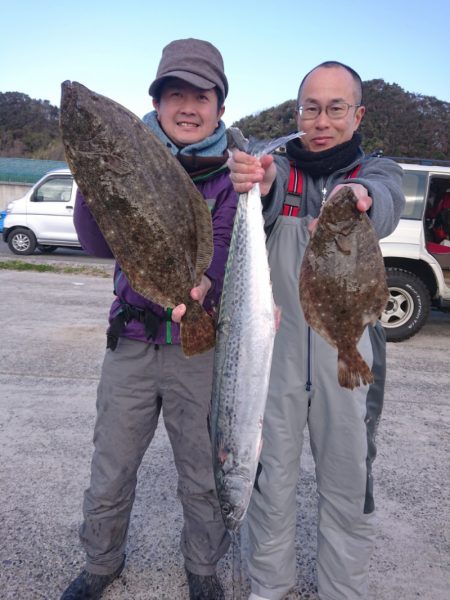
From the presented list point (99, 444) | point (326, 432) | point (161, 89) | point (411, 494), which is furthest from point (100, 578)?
point (161, 89)

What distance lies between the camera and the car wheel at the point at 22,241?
14359mm

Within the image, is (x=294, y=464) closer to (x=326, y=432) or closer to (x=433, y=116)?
(x=326, y=432)

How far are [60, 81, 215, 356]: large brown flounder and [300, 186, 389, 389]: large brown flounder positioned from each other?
44cm

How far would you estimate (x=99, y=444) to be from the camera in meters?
2.52

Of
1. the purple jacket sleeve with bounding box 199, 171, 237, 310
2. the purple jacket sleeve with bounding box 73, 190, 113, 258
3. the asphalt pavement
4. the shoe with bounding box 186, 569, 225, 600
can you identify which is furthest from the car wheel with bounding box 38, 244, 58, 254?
the shoe with bounding box 186, 569, 225, 600

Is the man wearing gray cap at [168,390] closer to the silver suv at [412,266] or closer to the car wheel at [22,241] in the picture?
the silver suv at [412,266]

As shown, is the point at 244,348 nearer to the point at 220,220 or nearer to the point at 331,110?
the point at 220,220

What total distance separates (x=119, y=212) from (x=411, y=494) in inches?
109

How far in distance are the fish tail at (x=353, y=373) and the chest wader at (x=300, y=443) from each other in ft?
1.33

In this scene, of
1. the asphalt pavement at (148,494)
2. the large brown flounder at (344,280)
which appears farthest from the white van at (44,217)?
the large brown flounder at (344,280)

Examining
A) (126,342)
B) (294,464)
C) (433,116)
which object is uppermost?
(433,116)

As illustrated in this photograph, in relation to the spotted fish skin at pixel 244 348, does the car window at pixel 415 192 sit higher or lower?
higher

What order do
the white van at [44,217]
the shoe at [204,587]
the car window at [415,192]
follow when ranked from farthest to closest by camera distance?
the white van at [44,217], the car window at [415,192], the shoe at [204,587]

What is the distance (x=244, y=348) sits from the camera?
6.49 ft
